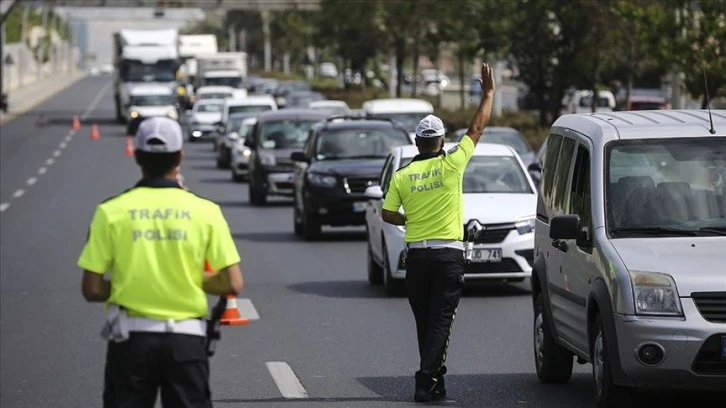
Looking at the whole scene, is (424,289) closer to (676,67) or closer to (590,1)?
(676,67)

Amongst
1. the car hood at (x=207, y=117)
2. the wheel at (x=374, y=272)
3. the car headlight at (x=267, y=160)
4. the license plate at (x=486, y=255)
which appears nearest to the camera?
the license plate at (x=486, y=255)

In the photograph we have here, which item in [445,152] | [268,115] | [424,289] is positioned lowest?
[268,115]

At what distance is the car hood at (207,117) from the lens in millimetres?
58094

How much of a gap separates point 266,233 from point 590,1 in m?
18.2

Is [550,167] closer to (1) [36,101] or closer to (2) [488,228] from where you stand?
(2) [488,228]

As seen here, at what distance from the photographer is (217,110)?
5925 centimetres

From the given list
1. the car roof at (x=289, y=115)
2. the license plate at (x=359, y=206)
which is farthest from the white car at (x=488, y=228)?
the car roof at (x=289, y=115)

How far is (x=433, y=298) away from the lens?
33.6 feet

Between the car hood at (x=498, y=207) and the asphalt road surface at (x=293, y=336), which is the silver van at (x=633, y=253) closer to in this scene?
the asphalt road surface at (x=293, y=336)

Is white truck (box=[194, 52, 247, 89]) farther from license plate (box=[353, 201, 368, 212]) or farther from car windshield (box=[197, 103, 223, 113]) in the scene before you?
license plate (box=[353, 201, 368, 212])

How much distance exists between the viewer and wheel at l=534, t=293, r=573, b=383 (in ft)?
35.9

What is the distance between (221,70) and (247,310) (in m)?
71.8

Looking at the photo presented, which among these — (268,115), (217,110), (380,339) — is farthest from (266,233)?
(217,110)

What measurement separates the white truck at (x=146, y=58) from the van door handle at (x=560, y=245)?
190 ft
